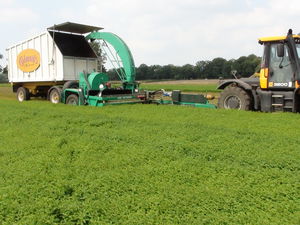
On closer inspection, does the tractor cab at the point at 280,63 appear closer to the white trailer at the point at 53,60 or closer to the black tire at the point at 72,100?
the black tire at the point at 72,100

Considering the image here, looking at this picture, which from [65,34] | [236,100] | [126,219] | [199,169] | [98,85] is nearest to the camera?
[126,219]

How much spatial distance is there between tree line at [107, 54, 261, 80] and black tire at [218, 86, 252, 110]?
26690 mm

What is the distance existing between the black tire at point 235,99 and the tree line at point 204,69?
2669cm

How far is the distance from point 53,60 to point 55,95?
160 cm

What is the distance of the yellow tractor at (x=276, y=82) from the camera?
867cm

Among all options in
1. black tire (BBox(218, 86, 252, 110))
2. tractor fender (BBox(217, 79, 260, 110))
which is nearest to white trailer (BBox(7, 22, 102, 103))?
black tire (BBox(218, 86, 252, 110))

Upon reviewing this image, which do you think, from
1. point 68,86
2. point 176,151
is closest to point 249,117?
point 176,151

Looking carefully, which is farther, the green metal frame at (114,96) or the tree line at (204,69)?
the tree line at (204,69)

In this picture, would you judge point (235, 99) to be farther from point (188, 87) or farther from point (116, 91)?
point (188, 87)

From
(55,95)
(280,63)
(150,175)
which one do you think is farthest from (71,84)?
(150,175)

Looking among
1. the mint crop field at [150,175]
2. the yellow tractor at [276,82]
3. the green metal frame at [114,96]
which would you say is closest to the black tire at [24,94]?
the green metal frame at [114,96]

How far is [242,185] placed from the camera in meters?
3.45

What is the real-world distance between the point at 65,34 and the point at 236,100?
341 inches

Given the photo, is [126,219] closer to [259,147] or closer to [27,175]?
[27,175]
